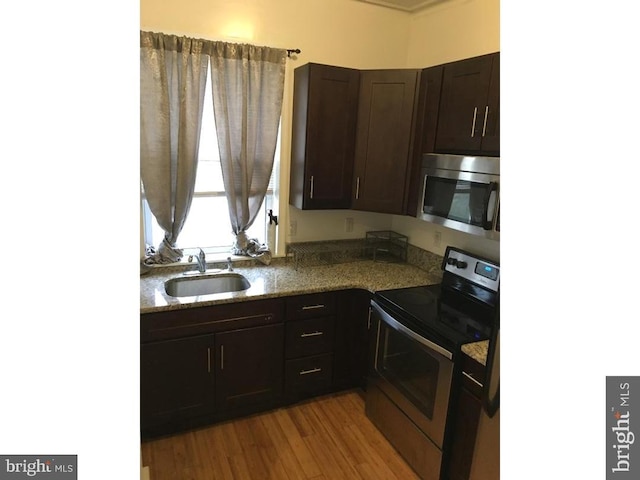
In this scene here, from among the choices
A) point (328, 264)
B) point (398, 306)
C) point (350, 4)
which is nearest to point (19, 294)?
point (398, 306)

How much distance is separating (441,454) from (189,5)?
112 inches

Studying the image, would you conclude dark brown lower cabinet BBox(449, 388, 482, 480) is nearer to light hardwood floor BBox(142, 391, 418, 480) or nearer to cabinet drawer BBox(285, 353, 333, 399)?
light hardwood floor BBox(142, 391, 418, 480)

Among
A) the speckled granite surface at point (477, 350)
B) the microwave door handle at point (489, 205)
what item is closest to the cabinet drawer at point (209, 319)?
the speckled granite surface at point (477, 350)

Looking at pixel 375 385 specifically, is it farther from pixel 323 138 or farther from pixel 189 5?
pixel 189 5

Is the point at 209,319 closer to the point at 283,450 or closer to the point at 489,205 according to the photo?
the point at 283,450

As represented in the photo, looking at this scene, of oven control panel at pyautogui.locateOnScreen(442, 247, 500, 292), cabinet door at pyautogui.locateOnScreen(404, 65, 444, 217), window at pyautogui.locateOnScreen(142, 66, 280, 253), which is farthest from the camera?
window at pyautogui.locateOnScreen(142, 66, 280, 253)

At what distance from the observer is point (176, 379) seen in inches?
89.9

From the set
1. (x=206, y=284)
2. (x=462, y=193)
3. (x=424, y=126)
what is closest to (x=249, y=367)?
(x=206, y=284)

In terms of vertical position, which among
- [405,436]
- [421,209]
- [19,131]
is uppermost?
[19,131]

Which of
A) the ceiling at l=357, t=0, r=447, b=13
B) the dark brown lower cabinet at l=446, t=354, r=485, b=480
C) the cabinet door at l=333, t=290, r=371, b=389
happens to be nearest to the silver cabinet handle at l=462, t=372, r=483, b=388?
the dark brown lower cabinet at l=446, t=354, r=485, b=480

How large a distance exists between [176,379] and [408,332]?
1.31m

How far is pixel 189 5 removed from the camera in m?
2.43

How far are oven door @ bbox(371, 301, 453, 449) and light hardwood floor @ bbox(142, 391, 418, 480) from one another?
31 centimetres

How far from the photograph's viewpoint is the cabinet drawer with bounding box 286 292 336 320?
98.6 inches
